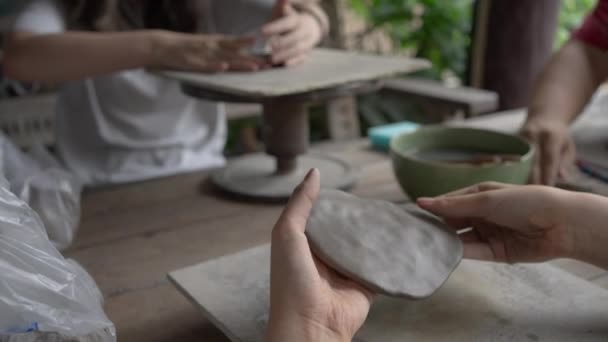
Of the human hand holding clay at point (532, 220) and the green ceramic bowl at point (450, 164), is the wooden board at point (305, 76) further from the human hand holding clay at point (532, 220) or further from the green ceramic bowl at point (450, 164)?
the human hand holding clay at point (532, 220)

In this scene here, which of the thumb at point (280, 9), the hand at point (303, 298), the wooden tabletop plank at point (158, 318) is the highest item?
the thumb at point (280, 9)

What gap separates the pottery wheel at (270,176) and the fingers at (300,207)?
44 centimetres

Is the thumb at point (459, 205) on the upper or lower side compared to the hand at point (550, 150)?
upper

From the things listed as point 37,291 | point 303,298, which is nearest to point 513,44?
point 303,298

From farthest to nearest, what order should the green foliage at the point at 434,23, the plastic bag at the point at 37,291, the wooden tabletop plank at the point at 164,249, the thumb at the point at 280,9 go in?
the green foliage at the point at 434,23 < the thumb at the point at 280,9 < the wooden tabletop plank at the point at 164,249 < the plastic bag at the point at 37,291

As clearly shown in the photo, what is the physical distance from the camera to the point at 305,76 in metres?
1.02

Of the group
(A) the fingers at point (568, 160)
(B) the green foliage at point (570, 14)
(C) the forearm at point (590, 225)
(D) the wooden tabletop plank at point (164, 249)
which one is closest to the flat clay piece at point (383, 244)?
(C) the forearm at point (590, 225)

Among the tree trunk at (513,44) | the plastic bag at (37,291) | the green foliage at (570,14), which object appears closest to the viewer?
the plastic bag at (37,291)

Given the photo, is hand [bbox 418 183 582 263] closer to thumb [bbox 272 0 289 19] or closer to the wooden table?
the wooden table

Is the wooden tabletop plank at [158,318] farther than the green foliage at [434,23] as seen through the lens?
No

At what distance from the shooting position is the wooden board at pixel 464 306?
1.97 feet

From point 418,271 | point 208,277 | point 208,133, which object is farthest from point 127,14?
point 418,271

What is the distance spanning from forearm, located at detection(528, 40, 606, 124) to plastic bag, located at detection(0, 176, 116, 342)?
2.97ft

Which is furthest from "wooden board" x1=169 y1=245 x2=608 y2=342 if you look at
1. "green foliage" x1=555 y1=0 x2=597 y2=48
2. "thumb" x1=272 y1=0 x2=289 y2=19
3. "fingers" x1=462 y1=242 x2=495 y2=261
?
"green foliage" x1=555 y1=0 x2=597 y2=48
